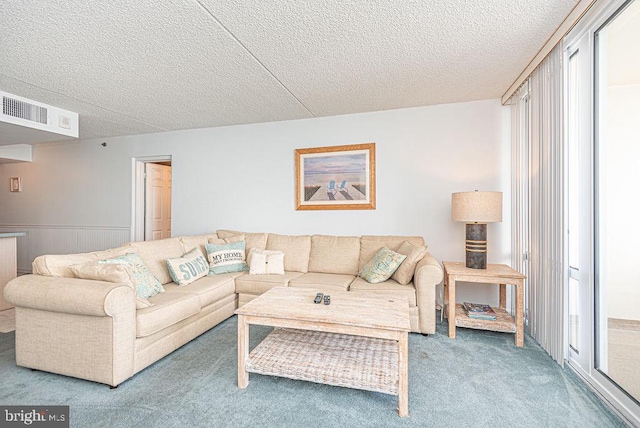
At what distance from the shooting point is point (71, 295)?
180 cm

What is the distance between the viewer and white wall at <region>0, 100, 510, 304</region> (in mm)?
3297

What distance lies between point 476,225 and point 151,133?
4612mm

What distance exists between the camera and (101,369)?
1.82m

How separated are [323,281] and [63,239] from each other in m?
4.82

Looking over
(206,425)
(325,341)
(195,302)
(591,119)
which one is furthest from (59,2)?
(591,119)

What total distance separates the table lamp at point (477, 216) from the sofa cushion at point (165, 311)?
2486 millimetres

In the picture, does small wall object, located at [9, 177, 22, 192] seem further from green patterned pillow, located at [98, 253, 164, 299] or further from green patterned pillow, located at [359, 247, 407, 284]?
green patterned pillow, located at [359, 247, 407, 284]

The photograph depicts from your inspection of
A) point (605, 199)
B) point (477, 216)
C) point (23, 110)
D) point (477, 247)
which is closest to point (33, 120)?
point (23, 110)

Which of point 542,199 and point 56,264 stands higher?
point 542,199

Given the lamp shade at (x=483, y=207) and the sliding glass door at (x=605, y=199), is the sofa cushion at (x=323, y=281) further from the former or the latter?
the sliding glass door at (x=605, y=199)

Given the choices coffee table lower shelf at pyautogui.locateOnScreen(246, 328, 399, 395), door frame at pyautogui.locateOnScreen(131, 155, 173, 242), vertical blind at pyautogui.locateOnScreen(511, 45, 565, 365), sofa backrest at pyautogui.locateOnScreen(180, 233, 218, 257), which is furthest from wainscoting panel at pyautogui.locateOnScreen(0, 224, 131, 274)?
vertical blind at pyautogui.locateOnScreen(511, 45, 565, 365)

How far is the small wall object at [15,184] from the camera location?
521 centimetres

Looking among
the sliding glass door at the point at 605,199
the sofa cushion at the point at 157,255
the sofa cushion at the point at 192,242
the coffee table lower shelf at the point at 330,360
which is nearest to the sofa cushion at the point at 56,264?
the sofa cushion at the point at 157,255

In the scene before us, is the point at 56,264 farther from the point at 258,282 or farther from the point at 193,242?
the point at 258,282
